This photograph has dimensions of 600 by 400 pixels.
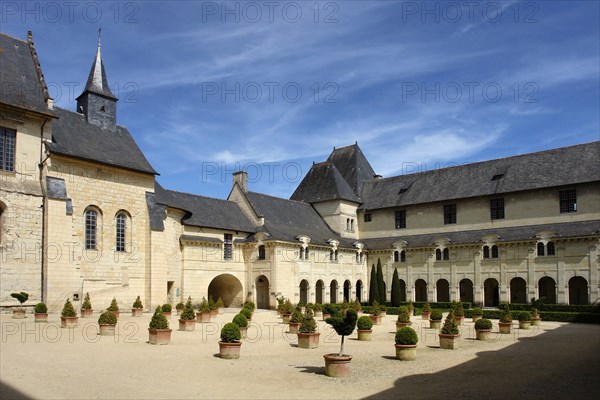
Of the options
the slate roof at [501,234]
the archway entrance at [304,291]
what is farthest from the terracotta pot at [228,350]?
the slate roof at [501,234]

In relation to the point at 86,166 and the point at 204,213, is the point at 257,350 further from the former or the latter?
the point at 204,213

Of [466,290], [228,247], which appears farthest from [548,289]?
[228,247]

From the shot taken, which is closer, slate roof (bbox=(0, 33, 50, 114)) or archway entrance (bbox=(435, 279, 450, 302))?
slate roof (bbox=(0, 33, 50, 114))

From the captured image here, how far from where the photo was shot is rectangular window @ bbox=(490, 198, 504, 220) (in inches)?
1736

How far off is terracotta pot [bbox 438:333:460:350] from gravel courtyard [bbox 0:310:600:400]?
40 centimetres

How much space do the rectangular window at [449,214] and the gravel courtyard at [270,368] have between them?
24305 mm

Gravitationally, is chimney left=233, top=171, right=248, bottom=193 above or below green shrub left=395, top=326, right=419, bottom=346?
above

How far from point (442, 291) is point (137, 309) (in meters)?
29.5

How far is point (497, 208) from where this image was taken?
145 feet

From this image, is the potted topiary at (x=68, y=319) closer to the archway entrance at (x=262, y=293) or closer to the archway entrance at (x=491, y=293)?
the archway entrance at (x=262, y=293)

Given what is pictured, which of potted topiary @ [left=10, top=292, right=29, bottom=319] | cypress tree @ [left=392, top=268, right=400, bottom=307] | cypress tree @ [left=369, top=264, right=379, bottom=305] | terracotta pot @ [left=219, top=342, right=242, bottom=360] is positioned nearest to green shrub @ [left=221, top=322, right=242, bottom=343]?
terracotta pot @ [left=219, top=342, right=242, bottom=360]

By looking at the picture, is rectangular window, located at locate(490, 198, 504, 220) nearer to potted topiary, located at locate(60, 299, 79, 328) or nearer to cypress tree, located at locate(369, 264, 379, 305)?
cypress tree, located at locate(369, 264, 379, 305)

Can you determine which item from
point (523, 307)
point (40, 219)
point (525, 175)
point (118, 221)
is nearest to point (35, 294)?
point (40, 219)

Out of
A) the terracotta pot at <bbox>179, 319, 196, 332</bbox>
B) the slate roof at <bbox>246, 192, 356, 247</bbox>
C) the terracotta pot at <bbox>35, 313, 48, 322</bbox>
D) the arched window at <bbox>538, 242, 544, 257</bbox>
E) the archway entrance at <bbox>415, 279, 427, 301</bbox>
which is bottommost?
the archway entrance at <bbox>415, 279, 427, 301</bbox>
